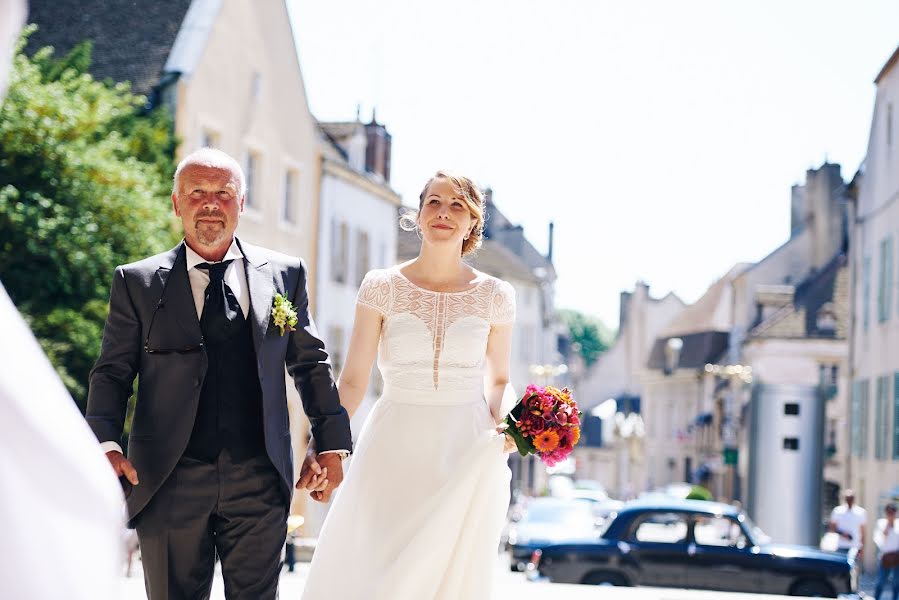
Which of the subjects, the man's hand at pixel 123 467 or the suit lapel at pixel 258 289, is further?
the suit lapel at pixel 258 289

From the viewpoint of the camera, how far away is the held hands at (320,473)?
5645 millimetres

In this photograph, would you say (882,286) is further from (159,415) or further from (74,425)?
(74,425)

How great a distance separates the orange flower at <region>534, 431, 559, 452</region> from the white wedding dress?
167 mm

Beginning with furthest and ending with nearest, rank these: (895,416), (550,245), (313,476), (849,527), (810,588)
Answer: (550,245), (895,416), (849,527), (810,588), (313,476)

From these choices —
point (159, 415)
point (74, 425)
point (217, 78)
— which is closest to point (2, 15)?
point (74, 425)

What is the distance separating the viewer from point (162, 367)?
536 centimetres

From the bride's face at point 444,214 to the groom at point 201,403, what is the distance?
4.50 feet

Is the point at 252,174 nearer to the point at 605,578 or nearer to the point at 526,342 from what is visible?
the point at 605,578

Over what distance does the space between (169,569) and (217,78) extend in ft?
→ 87.3

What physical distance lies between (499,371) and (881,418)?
2676 centimetres

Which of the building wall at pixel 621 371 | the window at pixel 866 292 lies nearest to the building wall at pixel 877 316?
the window at pixel 866 292

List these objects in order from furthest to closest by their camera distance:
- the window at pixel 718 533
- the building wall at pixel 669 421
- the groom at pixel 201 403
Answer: the building wall at pixel 669 421 < the window at pixel 718 533 < the groom at pixel 201 403

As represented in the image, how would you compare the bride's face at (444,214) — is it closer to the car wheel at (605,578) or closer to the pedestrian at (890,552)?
the car wheel at (605,578)

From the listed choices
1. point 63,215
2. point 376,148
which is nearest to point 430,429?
point 63,215
